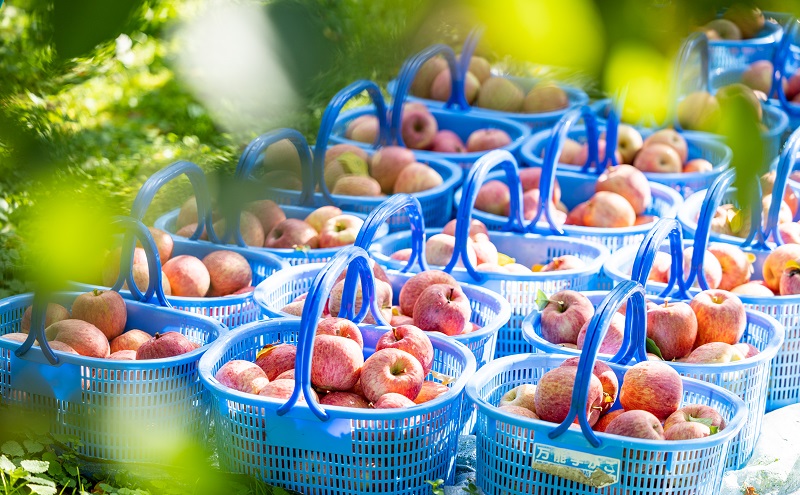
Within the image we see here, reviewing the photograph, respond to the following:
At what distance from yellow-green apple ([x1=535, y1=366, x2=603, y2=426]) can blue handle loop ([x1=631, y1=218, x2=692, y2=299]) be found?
390mm

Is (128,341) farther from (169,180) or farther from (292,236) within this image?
(292,236)

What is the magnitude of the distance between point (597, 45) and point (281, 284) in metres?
2.27

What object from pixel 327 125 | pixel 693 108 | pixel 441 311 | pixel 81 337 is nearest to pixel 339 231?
pixel 327 125

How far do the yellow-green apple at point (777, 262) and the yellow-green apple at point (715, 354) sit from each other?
540mm

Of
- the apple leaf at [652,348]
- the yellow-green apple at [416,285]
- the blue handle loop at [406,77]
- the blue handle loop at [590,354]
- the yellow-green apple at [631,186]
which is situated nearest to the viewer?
the blue handle loop at [590,354]

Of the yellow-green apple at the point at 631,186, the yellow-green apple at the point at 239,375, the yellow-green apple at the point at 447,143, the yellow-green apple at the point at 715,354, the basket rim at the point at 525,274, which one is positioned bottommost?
the yellow-green apple at the point at 715,354

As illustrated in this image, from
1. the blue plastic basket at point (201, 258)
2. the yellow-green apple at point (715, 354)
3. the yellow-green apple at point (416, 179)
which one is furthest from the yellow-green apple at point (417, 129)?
the yellow-green apple at point (715, 354)

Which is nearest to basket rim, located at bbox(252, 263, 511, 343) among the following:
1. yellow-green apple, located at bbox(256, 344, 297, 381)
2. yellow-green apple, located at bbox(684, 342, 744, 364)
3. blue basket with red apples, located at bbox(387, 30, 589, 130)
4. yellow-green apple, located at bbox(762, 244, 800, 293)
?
yellow-green apple, located at bbox(256, 344, 297, 381)

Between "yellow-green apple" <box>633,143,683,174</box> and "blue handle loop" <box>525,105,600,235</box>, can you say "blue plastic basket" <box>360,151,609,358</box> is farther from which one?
"yellow-green apple" <box>633,143,683,174</box>

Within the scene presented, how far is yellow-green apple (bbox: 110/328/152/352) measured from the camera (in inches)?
88.4

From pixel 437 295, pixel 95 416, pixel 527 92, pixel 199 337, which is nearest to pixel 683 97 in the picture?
pixel 527 92

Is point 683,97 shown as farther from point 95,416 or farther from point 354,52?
point 354,52

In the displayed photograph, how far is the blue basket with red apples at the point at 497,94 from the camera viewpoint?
13.4 ft

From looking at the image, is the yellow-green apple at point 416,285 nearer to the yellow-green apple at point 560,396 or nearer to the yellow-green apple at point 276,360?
the yellow-green apple at point 276,360
